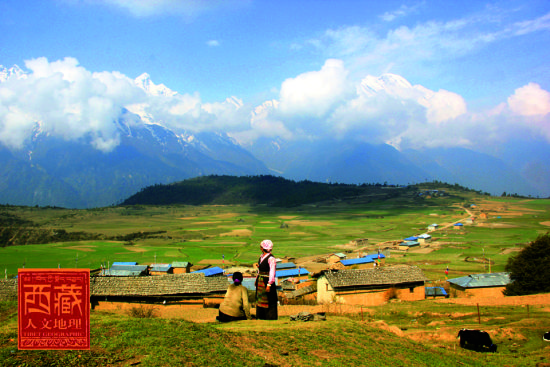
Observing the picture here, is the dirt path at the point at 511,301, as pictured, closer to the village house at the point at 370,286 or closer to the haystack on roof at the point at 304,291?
the village house at the point at 370,286

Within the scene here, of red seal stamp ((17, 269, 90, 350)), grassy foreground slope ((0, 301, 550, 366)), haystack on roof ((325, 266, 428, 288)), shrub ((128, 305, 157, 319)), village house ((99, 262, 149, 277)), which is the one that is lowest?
village house ((99, 262, 149, 277))

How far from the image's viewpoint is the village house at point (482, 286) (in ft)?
106

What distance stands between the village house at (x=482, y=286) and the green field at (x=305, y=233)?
27.7ft

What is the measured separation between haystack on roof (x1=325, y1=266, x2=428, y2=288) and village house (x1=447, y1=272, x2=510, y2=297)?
5.64 metres

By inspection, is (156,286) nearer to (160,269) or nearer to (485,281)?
(160,269)

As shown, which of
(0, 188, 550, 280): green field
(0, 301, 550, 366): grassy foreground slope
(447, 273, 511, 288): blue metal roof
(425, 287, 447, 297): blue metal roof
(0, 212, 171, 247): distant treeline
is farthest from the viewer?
(0, 212, 171, 247): distant treeline

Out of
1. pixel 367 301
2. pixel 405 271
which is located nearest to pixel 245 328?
pixel 367 301

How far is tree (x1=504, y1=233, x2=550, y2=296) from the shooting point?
2978 cm

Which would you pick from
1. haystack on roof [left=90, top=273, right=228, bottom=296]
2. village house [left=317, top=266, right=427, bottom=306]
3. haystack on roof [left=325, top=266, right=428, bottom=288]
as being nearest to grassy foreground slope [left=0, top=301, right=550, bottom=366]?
haystack on roof [left=90, top=273, right=228, bottom=296]

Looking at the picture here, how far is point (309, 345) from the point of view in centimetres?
933

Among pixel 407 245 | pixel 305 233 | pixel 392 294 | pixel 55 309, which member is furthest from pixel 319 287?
pixel 305 233

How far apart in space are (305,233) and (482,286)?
63.7 meters

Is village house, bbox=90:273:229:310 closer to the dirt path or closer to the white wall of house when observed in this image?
the white wall of house

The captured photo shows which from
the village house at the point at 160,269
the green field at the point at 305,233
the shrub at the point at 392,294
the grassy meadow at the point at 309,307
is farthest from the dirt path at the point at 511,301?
the village house at the point at 160,269
